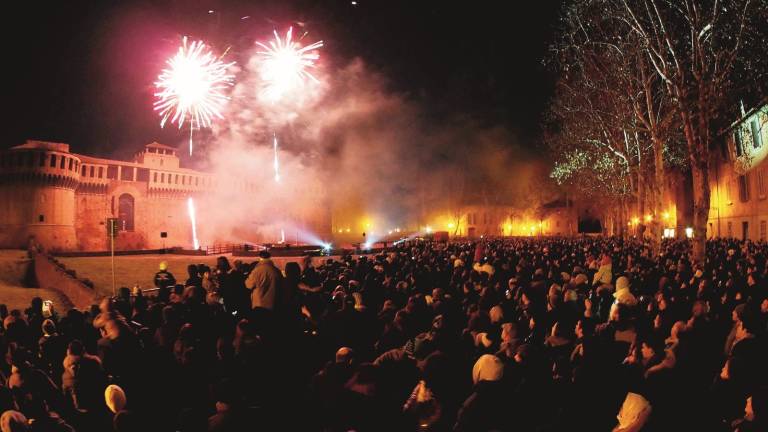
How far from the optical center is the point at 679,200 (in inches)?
2307

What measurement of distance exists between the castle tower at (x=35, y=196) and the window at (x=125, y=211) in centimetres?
535

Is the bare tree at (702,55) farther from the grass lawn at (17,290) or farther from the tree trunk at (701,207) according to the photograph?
the grass lawn at (17,290)

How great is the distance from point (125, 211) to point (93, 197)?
11.0 ft

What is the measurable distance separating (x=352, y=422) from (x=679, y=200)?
213ft

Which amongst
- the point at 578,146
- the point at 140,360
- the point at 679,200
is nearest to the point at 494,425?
the point at 140,360

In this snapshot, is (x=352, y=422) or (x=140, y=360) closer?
(x=352, y=422)

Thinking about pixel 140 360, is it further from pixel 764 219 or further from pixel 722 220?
pixel 722 220

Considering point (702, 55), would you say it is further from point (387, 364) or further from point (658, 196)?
point (387, 364)

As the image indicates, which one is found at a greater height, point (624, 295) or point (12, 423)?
point (624, 295)

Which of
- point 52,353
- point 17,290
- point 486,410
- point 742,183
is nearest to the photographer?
point 486,410

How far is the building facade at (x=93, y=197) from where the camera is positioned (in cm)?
4403

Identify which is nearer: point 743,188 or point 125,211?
point 743,188

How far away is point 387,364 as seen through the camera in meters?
4.41

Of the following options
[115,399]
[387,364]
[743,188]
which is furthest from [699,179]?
[743,188]
